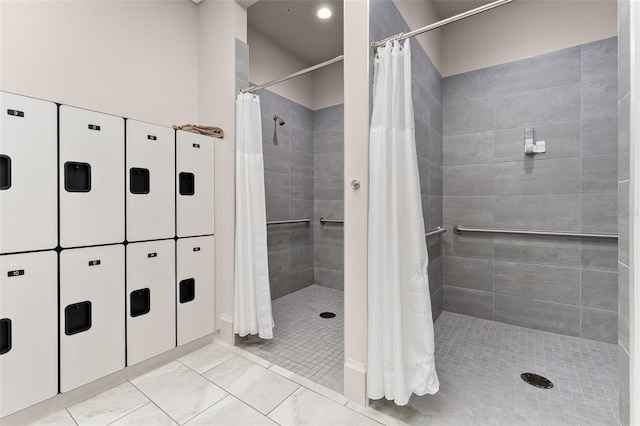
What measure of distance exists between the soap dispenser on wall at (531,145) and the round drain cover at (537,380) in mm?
1770

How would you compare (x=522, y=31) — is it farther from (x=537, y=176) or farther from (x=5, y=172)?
(x=5, y=172)

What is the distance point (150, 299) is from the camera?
1.90 m

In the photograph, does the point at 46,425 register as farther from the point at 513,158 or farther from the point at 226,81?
the point at 513,158

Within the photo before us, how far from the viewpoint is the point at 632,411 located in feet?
2.82

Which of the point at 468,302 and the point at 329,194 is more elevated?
the point at 329,194

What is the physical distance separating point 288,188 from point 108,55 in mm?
2021

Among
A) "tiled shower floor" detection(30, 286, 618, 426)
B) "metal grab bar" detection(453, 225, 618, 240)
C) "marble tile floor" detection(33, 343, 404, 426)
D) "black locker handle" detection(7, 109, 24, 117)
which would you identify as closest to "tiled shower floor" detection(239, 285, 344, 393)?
"tiled shower floor" detection(30, 286, 618, 426)

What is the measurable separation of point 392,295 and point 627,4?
1.40m

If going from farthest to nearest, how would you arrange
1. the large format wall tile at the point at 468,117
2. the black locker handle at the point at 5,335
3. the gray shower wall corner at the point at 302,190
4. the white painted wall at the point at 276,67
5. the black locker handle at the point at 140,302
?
the gray shower wall corner at the point at 302,190, the white painted wall at the point at 276,67, the large format wall tile at the point at 468,117, the black locker handle at the point at 140,302, the black locker handle at the point at 5,335

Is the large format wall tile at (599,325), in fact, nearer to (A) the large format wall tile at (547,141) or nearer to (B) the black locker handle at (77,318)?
(A) the large format wall tile at (547,141)

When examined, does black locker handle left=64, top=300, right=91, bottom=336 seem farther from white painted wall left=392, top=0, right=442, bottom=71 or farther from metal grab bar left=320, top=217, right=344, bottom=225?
white painted wall left=392, top=0, right=442, bottom=71

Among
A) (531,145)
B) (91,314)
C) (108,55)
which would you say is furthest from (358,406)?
(108,55)

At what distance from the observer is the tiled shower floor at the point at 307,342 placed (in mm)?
1903

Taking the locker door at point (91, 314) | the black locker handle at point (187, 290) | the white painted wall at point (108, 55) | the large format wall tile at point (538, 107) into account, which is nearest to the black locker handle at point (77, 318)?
the locker door at point (91, 314)
